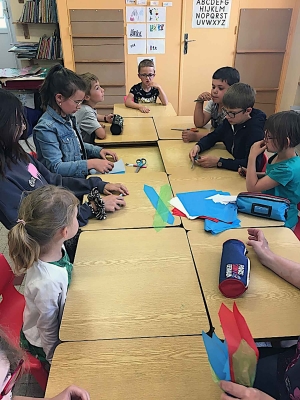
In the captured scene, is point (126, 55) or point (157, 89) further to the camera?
point (126, 55)

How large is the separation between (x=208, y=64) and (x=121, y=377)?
14.0 ft

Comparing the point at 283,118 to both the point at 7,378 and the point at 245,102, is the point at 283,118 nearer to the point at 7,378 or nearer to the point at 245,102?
the point at 245,102

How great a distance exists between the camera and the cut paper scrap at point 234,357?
84 cm

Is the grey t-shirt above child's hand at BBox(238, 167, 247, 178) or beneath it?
above

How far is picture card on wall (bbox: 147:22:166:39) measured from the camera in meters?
4.14

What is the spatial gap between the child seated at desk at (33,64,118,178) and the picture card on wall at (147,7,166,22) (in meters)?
2.57

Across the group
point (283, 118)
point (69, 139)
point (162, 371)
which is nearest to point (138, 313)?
point (162, 371)

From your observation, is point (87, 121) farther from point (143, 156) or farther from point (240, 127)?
point (240, 127)

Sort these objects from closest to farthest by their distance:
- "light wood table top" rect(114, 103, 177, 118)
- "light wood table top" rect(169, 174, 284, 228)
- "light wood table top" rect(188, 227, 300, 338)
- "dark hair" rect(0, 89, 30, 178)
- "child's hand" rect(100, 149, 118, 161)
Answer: "light wood table top" rect(188, 227, 300, 338)
"dark hair" rect(0, 89, 30, 178)
"light wood table top" rect(169, 174, 284, 228)
"child's hand" rect(100, 149, 118, 161)
"light wood table top" rect(114, 103, 177, 118)

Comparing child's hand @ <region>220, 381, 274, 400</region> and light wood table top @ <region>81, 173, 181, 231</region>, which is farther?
light wood table top @ <region>81, 173, 181, 231</region>

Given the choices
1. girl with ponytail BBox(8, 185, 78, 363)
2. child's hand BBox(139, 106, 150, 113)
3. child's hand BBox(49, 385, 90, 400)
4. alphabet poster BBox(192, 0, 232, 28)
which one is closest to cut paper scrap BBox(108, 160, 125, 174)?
girl with ponytail BBox(8, 185, 78, 363)

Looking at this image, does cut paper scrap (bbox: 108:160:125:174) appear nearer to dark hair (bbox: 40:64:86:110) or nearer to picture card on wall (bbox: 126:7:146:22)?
dark hair (bbox: 40:64:86:110)

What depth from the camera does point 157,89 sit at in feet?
10.9

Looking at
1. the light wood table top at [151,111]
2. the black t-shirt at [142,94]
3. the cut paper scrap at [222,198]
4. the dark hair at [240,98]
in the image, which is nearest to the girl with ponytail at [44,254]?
the cut paper scrap at [222,198]
